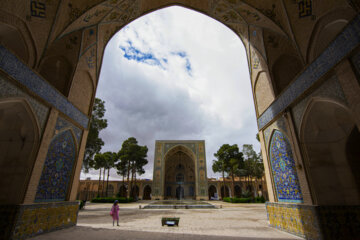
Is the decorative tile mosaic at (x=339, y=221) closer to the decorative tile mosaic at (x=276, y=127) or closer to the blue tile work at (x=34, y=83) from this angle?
the decorative tile mosaic at (x=276, y=127)

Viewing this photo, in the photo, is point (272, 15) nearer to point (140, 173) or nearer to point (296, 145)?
point (296, 145)

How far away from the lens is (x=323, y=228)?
3254mm

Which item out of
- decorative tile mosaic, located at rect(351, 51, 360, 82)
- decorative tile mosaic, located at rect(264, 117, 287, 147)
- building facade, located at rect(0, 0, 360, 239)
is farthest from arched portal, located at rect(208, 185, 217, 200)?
decorative tile mosaic, located at rect(351, 51, 360, 82)

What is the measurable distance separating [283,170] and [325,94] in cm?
217

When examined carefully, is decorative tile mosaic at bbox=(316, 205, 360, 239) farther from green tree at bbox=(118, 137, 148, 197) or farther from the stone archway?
the stone archway

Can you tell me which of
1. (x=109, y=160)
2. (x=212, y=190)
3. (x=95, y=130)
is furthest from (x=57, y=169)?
(x=212, y=190)

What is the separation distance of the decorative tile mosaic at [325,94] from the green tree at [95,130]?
12.6 meters

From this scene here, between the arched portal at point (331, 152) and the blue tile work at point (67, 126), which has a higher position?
the blue tile work at point (67, 126)

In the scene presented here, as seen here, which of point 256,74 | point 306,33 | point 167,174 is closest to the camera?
point 306,33

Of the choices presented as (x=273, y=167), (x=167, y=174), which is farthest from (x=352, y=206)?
(x=167, y=174)

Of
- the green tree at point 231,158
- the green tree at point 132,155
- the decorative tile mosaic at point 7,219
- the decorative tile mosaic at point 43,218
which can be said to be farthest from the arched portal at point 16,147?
the green tree at point 231,158

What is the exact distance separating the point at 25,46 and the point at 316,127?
22.8 feet

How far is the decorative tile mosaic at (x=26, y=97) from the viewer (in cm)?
320

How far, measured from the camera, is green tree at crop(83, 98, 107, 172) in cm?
1304
